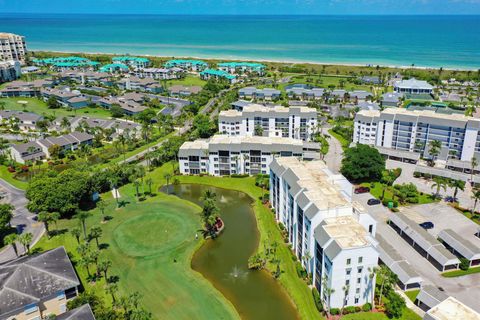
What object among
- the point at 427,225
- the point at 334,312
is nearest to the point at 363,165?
the point at 427,225

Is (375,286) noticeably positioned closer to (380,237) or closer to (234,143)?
(380,237)

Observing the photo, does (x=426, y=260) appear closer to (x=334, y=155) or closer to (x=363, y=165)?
(x=363, y=165)

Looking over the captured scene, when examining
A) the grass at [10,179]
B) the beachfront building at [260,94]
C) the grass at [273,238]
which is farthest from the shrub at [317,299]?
the beachfront building at [260,94]

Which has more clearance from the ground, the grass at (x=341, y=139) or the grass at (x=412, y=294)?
the grass at (x=341, y=139)

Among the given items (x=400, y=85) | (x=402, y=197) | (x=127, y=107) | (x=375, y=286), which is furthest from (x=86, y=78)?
(x=375, y=286)

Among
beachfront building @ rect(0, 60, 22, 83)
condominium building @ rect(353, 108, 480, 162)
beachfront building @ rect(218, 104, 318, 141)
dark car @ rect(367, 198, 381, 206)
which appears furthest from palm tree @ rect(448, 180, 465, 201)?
beachfront building @ rect(0, 60, 22, 83)

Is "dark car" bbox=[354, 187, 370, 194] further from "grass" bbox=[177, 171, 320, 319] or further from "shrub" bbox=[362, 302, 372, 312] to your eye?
"shrub" bbox=[362, 302, 372, 312]

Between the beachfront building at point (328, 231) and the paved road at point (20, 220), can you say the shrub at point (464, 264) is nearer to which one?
the beachfront building at point (328, 231)
